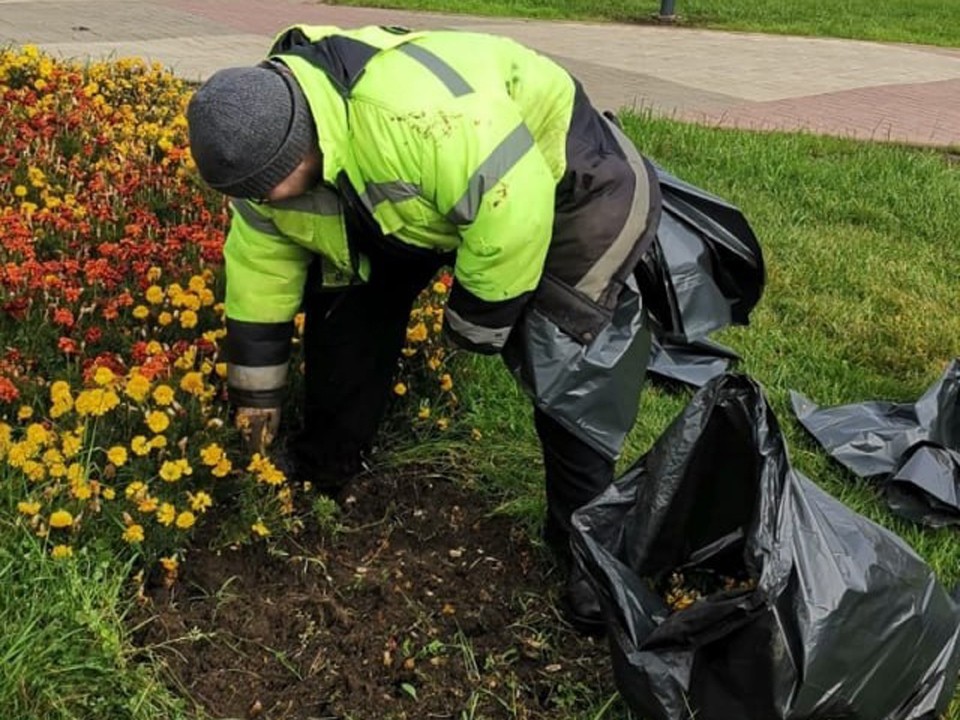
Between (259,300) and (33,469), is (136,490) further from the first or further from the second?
(259,300)

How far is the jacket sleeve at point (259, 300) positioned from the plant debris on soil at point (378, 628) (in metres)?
0.40

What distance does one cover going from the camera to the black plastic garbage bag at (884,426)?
3498mm

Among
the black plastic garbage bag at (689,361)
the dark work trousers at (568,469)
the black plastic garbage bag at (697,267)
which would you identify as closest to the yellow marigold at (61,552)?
the dark work trousers at (568,469)

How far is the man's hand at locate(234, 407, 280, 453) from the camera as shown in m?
2.91

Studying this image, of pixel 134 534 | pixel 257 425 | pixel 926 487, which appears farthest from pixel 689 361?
pixel 134 534

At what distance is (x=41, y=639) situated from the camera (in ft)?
7.57

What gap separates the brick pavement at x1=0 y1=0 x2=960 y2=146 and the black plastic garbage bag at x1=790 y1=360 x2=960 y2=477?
454cm

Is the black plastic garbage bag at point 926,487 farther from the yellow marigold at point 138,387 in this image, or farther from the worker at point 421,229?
the yellow marigold at point 138,387

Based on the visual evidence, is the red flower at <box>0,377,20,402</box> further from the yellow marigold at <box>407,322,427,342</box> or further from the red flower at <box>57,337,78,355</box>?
the yellow marigold at <box>407,322,427,342</box>

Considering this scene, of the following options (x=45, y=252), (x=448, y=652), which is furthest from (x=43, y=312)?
(x=448, y=652)

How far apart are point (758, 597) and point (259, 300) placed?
4.19 feet

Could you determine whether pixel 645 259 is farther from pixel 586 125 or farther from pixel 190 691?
pixel 190 691

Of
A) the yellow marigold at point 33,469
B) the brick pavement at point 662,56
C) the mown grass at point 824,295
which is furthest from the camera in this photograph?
the brick pavement at point 662,56

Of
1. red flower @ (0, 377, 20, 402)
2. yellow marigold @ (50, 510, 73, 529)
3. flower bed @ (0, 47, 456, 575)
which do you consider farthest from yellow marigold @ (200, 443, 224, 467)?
red flower @ (0, 377, 20, 402)
